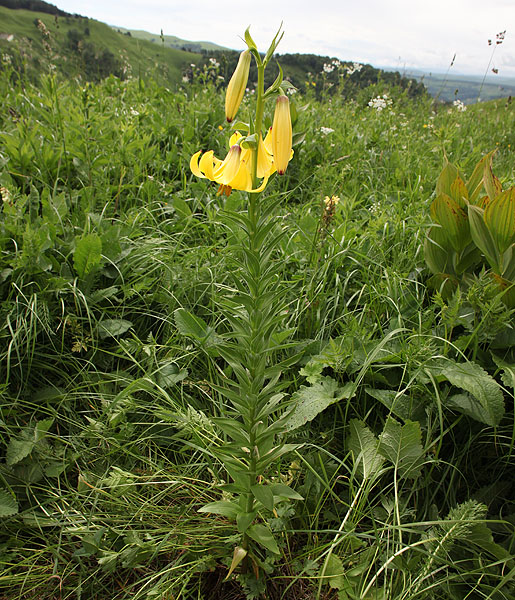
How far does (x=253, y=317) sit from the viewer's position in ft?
3.99

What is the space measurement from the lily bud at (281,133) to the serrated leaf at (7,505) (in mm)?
1503

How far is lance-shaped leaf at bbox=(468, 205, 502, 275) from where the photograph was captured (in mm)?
1843

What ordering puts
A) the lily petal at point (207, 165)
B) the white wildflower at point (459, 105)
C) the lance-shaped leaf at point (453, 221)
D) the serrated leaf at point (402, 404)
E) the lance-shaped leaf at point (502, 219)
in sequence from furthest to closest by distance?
the white wildflower at point (459, 105) → the lance-shaped leaf at point (453, 221) → the lance-shaped leaf at point (502, 219) → the serrated leaf at point (402, 404) → the lily petal at point (207, 165)

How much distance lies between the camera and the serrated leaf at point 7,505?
1.44m

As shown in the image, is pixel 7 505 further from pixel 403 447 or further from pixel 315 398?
pixel 403 447

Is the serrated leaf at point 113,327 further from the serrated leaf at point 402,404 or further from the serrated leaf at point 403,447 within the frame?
the serrated leaf at point 403,447

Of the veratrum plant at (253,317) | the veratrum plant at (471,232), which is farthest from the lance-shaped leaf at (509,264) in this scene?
the veratrum plant at (253,317)

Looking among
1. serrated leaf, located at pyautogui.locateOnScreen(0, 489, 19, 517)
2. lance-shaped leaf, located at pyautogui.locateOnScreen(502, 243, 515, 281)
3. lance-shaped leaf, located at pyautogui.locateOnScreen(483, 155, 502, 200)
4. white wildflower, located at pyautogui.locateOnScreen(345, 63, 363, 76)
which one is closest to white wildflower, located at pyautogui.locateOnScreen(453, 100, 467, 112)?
white wildflower, located at pyautogui.locateOnScreen(345, 63, 363, 76)

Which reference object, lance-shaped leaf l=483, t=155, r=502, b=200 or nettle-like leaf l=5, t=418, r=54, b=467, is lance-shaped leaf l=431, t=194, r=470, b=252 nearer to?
lance-shaped leaf l=483, t=155, r=502, b=200

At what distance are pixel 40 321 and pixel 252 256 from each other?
1.23m

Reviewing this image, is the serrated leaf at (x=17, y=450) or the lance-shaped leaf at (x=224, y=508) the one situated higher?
the lance-shaped leaf at (x=224, y=508)

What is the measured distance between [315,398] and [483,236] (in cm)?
109

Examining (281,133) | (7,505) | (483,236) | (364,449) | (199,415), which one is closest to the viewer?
(281,133)

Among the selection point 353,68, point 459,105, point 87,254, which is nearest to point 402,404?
point 87,254
